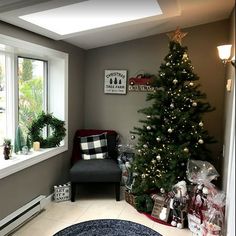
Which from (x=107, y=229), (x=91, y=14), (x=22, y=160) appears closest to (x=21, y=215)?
(x=22, y=160)

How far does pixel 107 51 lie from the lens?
13.1 feet

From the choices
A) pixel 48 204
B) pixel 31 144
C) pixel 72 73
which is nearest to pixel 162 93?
pixel 72 73

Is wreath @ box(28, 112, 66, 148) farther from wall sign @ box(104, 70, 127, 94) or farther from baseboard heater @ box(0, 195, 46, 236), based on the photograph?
wall sign @ box(104, 70, 127, 94)

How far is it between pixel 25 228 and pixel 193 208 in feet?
5.75

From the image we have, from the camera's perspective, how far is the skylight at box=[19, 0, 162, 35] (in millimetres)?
2316

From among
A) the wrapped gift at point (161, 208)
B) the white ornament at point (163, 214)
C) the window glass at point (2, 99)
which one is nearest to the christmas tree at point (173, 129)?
the wrapped gift at point (161, 208)

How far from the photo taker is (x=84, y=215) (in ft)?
9.93

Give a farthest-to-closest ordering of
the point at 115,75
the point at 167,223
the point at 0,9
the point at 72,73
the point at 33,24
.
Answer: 1. the point at 115,75
2. the point at 72,73
3. the point at 167,223
4. the point at 33,24
5. the point at 0,9

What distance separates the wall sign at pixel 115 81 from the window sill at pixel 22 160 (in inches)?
48.0

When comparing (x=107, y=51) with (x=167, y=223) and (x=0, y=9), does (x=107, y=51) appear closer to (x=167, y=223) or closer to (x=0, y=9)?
(x=0, y=9)

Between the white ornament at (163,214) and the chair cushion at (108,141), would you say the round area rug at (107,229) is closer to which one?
the white ornament at (163,214)

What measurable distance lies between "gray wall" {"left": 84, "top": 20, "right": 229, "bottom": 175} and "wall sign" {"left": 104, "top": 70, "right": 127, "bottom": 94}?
77 millimetres

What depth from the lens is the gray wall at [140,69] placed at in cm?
362

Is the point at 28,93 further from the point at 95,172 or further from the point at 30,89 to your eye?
the point at 95,172
